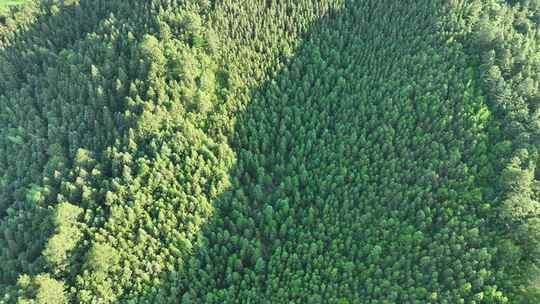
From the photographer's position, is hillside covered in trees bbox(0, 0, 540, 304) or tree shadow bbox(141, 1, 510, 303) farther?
tree shadow bbox(141, 1, 510, 303)

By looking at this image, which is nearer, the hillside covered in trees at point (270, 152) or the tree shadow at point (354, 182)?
the hillside covered in trees at point (270, 152)

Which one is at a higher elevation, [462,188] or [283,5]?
[283,5]

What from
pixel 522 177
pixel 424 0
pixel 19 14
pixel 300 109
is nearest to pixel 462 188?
pixel 522 177

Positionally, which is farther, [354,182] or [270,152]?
[270,152]

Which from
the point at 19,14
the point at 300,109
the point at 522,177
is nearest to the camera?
the point at 522,177

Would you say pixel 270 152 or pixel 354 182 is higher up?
pixel 270 152

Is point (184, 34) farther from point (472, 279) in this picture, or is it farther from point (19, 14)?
point (472, 279)

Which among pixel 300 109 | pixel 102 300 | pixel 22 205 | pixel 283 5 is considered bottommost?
pixel 102 300

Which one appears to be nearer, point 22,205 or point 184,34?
point 22,205
